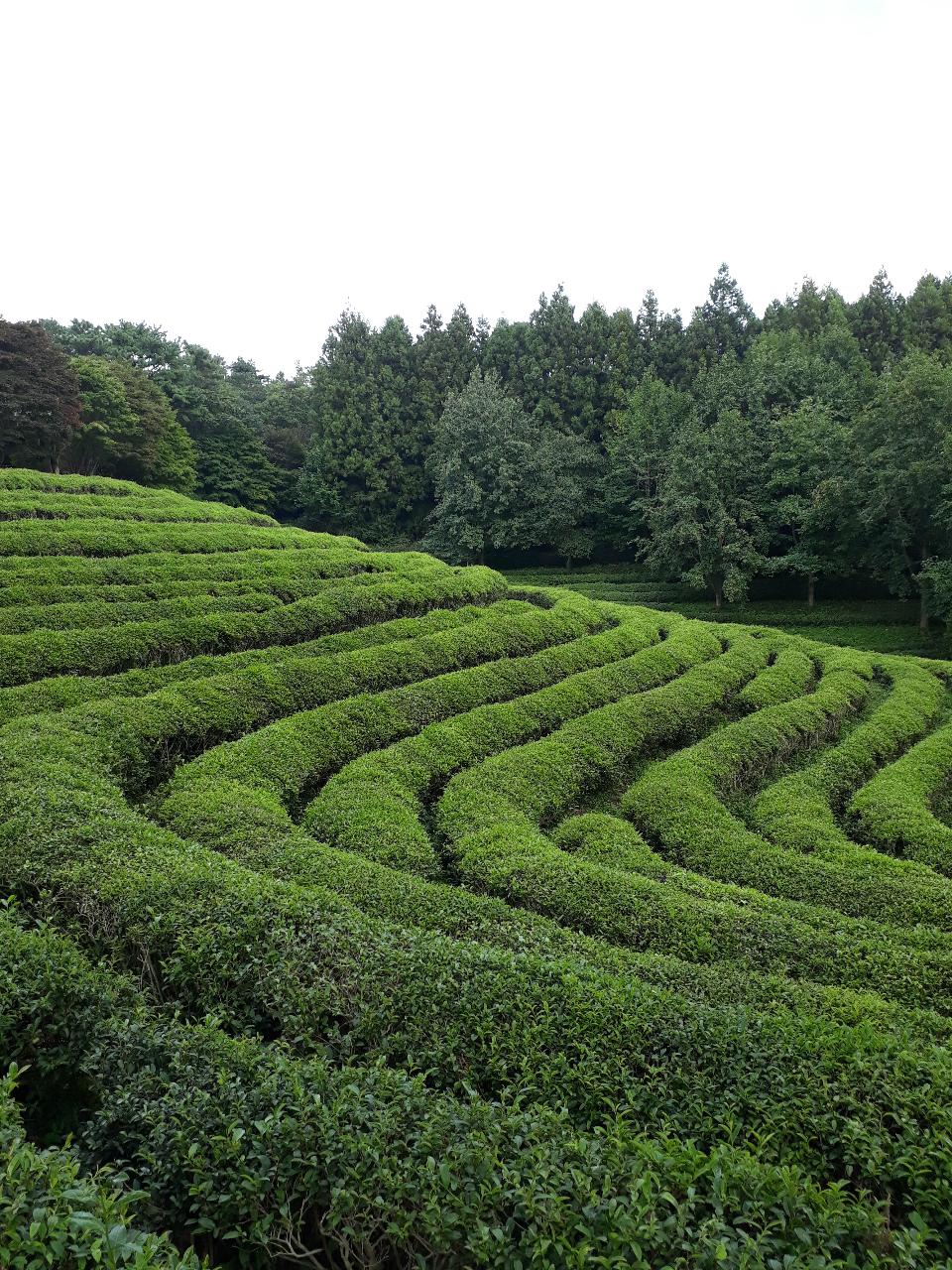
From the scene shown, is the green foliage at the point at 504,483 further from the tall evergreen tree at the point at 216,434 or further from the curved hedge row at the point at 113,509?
the curved hedge row at the point at 113,509

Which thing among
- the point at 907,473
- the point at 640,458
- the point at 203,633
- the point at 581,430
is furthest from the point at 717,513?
the point at 203,633

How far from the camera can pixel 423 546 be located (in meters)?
44.4

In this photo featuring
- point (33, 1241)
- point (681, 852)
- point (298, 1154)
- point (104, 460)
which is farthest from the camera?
point (104, 460)

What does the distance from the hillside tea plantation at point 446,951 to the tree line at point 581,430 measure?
52.4 feet

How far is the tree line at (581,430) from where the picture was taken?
96.0ft

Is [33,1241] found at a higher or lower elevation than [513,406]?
lower

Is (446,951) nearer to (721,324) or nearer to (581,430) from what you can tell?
(581,430)

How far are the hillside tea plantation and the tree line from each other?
16.0 metres

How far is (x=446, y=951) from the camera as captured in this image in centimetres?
555

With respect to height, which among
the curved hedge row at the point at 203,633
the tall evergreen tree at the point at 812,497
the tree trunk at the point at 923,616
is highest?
the tall evergreen tree at the point at 812,497

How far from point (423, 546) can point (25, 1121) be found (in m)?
40.7

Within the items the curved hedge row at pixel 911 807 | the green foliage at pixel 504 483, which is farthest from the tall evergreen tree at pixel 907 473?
the green foliage at pixel 504 483

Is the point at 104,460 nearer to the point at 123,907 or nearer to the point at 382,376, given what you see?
the point at 382,376

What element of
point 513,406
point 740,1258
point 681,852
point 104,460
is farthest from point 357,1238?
point 513,406
